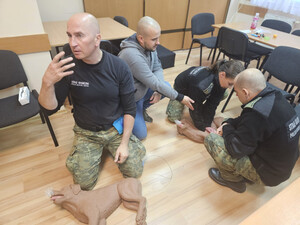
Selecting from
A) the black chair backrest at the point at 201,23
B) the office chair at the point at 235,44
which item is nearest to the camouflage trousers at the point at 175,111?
the office chair at the point at 235,44

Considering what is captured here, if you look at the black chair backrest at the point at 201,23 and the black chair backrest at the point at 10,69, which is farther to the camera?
the black chair backrest at the point at 201,23

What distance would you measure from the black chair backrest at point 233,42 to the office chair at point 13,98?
239 cm

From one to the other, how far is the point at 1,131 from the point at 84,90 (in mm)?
1326

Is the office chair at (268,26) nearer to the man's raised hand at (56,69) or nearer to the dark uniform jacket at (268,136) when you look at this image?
the dark uniform jacket at (268,136)

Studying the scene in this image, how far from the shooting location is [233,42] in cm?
265

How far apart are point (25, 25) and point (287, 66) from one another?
255 centimetres

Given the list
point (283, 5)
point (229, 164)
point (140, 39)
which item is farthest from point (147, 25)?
point (283, 5)

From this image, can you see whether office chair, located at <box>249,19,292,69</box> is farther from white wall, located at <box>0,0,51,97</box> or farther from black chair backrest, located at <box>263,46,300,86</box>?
white wall, located at <box>0,0,51,97</box>

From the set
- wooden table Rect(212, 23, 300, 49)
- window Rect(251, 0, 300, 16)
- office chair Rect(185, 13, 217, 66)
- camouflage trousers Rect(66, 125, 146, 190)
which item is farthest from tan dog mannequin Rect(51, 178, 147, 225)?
window Rect(251, 0, 300, 16)

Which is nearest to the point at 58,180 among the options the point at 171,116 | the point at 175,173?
the point at 175,173

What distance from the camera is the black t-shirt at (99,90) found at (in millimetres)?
1279

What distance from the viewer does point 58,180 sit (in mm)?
1584

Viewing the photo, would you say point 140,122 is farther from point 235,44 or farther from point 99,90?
point 235,44

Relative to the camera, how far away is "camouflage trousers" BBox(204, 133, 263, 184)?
1407mm
